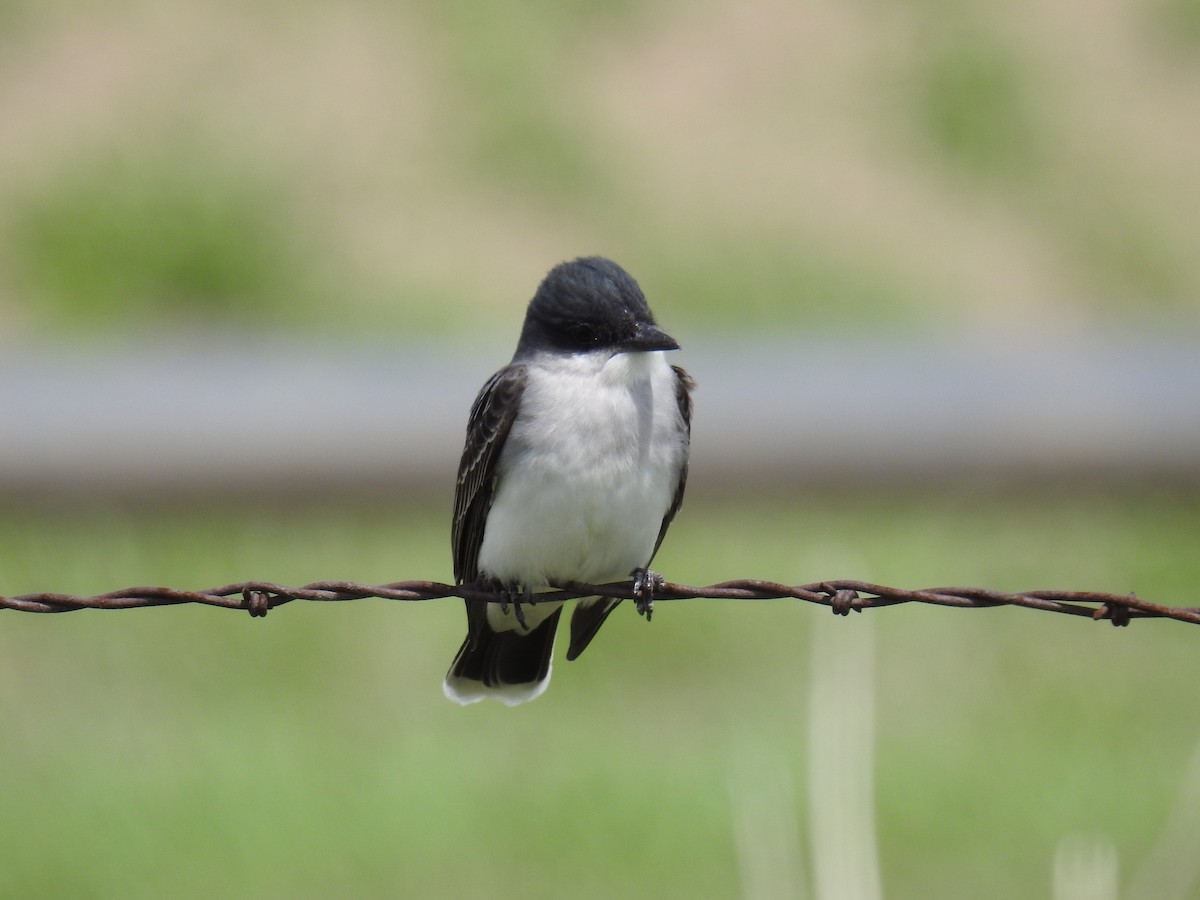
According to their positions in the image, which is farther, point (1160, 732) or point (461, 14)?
point (461, 14)

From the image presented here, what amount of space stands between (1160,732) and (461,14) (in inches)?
332

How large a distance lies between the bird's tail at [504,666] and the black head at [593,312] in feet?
2.88

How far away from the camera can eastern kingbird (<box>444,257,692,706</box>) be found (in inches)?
183

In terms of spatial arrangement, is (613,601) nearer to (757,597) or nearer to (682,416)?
(682,416)

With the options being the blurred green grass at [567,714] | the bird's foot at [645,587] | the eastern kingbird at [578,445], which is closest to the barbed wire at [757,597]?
the bird's foot at [645,587]

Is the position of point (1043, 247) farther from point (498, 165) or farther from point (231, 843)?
point (231, 843)

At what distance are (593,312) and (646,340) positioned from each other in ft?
0.51

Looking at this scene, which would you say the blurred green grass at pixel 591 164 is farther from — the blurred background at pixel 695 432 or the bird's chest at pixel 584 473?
the bird's chest at pixel 584 473

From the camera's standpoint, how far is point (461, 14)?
46.8 feet

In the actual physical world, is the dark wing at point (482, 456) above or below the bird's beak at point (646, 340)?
below

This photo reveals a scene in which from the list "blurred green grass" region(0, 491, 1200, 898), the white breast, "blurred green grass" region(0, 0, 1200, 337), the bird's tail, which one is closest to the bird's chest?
the white breast

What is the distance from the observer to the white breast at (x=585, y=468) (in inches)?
183

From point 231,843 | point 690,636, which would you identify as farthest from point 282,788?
point 690,636

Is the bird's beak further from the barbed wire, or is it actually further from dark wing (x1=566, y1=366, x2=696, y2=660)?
the barbed wire
